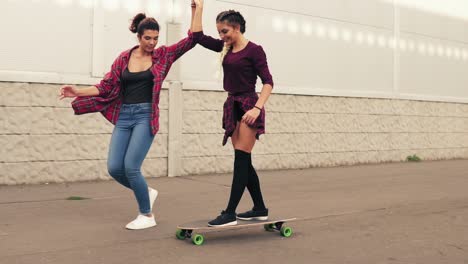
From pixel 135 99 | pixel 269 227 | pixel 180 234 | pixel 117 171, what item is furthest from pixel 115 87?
pixel 269 227

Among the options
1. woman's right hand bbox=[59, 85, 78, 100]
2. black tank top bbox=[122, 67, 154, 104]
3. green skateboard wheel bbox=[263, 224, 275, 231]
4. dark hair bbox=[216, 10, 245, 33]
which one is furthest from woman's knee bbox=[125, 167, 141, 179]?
dark hair bbox=[216, 10, 245, 33]

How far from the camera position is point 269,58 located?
38.4ft

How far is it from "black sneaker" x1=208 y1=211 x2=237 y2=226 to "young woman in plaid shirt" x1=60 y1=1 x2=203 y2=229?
0.90 meters

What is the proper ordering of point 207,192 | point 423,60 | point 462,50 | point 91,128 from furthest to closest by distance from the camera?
point 462,50 < point 423,60 < point 91,128 < point 207,192

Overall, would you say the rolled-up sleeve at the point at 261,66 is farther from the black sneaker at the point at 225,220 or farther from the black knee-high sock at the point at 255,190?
the black sneaker at the point at 225,220

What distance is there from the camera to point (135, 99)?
5523 millimetres

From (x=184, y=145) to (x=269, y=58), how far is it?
104 inches

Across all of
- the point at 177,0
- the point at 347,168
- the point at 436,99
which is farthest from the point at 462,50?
the point at 177,0

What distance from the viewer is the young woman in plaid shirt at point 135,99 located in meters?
5.47

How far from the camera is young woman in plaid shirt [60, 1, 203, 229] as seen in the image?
547 centimetres

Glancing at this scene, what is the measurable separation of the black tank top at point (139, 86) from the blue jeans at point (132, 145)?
0.19ft

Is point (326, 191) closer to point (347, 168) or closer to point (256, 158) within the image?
point (256, 158)

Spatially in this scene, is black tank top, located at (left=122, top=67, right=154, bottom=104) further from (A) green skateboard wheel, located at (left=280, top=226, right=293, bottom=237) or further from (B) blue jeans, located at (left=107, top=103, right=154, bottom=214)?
(A) green skateboard wheel, located at (left=280, top=226, right=293, bottom=237)

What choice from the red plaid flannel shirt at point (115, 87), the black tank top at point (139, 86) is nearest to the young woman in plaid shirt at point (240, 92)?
the red plaid flannel shirt at point (115, 87)
